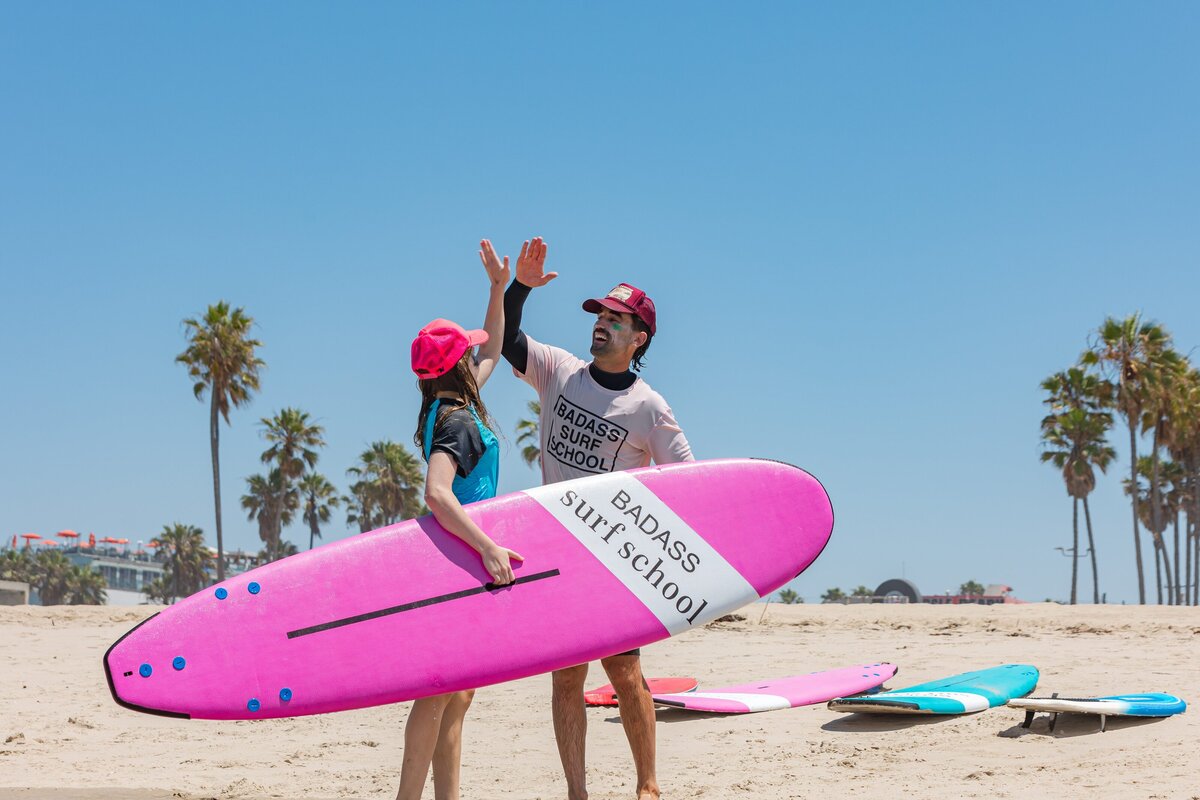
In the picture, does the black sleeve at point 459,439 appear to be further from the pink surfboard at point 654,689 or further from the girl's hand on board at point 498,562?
the pink surfboard at point 654,689

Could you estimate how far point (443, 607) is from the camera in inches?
136

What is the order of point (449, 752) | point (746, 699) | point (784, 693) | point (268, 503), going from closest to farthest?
1. point (449, 752)
2. point (746, 699)
3. point (784, 693)
4. point (268, 503)

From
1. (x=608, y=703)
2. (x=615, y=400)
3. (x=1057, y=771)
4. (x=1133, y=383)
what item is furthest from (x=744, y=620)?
(x=1133, y=383)

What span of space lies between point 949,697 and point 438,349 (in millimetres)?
3430

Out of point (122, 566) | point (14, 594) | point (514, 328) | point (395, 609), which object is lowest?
point (122, 566)

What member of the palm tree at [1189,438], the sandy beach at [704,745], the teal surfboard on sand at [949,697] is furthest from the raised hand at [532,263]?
the palm tree at [1189,438]

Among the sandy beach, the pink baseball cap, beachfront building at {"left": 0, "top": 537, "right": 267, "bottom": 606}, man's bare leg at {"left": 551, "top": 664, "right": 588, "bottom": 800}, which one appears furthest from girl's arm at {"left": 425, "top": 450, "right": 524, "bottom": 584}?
beachfront building at {"left": 0, "top": 537, "right": 267, "bottom": 606}

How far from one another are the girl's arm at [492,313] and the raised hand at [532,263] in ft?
0.32

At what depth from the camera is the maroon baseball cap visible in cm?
393

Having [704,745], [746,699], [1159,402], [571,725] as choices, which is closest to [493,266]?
[571,725]

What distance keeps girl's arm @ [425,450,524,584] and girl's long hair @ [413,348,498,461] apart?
155 millimetres

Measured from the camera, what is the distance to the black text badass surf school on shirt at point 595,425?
389 cm

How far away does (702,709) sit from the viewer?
5.72 m

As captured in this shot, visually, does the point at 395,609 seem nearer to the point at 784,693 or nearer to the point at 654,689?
the point at 784,693
